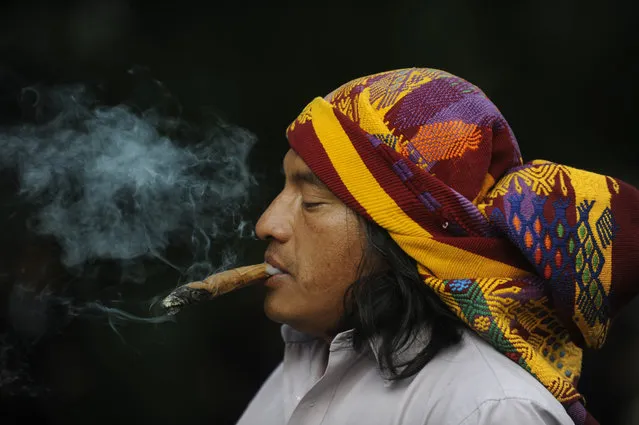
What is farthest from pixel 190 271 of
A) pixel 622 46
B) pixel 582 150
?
pixel 622 46

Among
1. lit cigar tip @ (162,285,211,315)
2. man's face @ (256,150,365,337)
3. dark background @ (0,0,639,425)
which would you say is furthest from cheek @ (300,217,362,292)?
dark background @ (0,0,639,425)

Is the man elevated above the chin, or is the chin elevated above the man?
the man

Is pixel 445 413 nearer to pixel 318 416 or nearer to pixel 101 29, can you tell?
pixel 318 416

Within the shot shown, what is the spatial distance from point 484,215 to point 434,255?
0.49 feet

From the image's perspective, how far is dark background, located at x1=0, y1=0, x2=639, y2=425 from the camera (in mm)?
3867

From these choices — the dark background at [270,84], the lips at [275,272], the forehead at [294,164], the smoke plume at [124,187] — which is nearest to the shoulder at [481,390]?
the lips at [275,272]

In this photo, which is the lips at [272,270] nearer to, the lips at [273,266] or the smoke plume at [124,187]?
the lips at [273,266]

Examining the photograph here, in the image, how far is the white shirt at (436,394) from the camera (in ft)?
5.49

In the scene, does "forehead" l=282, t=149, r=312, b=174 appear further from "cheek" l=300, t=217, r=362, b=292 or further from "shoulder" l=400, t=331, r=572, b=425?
"shoulder" l=400, t=331, r=572, b=425

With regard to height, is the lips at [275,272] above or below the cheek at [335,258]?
below

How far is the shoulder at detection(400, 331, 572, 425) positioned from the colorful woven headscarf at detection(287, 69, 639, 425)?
0.05 meters

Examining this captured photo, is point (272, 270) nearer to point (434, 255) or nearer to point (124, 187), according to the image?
point (434, 255)

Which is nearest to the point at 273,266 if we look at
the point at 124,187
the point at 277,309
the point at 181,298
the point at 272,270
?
the point at 272,270

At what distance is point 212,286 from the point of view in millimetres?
2039
